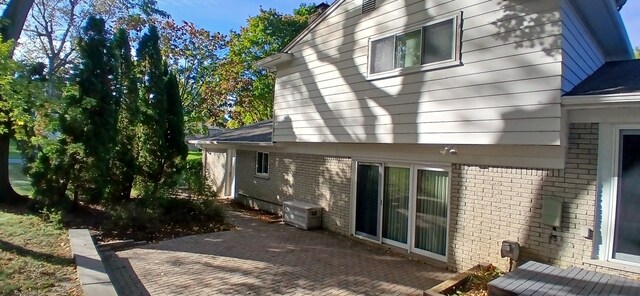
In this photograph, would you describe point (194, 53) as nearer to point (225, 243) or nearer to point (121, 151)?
point (121, 151)

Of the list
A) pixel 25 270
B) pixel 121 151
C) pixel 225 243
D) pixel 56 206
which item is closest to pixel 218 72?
pixel 121 151

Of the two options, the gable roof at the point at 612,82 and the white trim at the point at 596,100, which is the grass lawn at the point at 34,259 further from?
the gable roof at the point at 612,82

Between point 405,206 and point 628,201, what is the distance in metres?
3.92

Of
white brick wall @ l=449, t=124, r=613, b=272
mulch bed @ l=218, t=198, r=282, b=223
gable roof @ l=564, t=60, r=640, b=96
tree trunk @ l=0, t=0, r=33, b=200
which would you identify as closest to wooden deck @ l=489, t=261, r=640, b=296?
white brick wall @ l=449, t=124, r=613, b=272

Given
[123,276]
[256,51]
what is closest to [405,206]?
[123,276]

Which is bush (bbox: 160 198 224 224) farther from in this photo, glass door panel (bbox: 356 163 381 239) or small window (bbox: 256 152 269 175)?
glass door panel (bbox: 356 163 381 239)

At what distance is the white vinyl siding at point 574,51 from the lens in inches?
222

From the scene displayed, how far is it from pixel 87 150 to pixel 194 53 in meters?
19.6

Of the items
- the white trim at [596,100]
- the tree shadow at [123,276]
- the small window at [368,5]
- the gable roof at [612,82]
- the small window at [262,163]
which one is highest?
the small window at [368,5]

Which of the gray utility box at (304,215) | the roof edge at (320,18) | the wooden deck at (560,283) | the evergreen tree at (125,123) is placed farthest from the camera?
the evergreen tree at (125,123)

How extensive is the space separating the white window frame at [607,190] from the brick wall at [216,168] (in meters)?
14.3

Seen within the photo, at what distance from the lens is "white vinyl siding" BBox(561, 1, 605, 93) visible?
5637 mm

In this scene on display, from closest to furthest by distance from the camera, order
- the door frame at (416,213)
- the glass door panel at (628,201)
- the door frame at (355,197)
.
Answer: the glass door panel at (628,201)
the door frame at (416,213)
the door frame at (355,197)

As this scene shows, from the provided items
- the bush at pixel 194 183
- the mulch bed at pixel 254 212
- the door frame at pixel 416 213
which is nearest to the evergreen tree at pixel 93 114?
the bush at pixel 194 183
